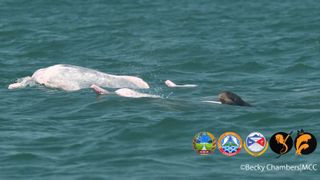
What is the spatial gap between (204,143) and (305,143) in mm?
1710

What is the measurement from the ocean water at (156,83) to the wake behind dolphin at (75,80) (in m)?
0.37

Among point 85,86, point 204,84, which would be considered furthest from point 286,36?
point 85,86

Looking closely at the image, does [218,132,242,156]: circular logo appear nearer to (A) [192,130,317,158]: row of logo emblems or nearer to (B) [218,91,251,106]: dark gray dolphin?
(A) [192,130,317,158]: row of logo emblems

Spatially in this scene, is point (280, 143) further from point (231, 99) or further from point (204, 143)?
point (231, 99)

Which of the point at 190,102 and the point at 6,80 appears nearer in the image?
the point at 190,102

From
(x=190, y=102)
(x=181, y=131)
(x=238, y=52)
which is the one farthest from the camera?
(x=238, y=52)

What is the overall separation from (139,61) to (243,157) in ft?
38.8

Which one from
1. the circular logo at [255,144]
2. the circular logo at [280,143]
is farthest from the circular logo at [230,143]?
the circular logo at [280,143]

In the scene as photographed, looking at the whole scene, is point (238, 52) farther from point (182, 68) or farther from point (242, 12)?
point (242, 12)

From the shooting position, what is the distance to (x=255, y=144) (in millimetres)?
14008

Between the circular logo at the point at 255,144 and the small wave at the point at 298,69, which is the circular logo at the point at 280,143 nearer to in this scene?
the circular logo at the point at 255,144

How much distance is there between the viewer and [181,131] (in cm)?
1508

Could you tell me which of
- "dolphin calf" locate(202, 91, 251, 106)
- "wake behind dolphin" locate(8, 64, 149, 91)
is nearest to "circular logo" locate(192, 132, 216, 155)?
"dolphin calf" locate(202, 91, 251, 106)

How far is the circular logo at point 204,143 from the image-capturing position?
13586 mm
